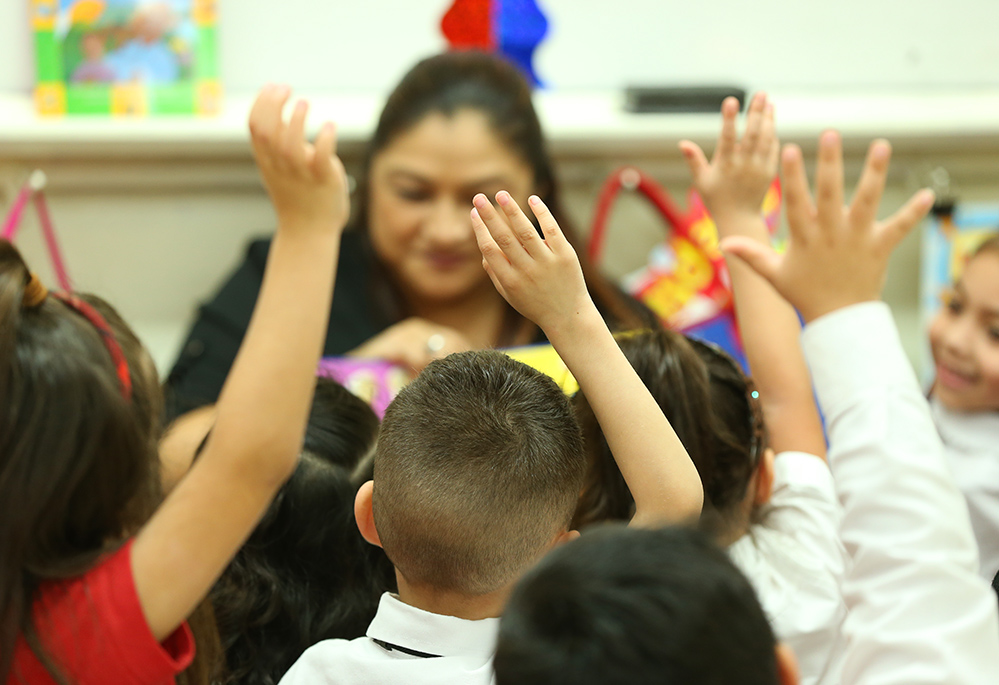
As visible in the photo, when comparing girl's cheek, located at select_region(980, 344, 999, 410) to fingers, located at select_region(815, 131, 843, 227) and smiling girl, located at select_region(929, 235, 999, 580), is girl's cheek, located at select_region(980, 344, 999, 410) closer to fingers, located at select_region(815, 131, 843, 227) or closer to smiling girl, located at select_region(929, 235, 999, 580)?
smiling girl, located at select_region(929, 235, 999, 580)

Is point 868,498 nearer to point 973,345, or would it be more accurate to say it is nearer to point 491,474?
point 491,474

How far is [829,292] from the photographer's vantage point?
66 centimetres

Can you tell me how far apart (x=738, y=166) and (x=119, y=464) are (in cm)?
54

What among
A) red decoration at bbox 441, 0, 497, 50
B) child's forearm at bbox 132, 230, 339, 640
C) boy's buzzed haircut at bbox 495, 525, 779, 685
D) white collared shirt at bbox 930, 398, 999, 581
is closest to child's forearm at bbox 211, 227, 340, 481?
child's forearm at bbox 132, 230, 339, 640

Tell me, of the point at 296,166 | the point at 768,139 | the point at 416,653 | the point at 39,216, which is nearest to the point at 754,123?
the point at 768,139

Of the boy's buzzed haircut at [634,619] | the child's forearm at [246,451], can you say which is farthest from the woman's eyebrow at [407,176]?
the boy's buzzed haircut at [634,619]

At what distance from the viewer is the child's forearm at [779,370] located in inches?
34.0

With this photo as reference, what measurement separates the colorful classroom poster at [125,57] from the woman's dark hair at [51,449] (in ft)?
2.99

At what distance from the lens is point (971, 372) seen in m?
1.01

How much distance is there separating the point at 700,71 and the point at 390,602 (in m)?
1.28

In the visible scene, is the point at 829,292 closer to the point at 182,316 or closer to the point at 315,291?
the point at 315,291

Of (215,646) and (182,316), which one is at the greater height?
(215,646)

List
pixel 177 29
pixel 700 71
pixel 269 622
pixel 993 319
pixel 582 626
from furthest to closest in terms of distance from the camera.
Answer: pixel 700 71, pixel 177 29, pixel 993 319, pixel 269 622, pixel 582 626

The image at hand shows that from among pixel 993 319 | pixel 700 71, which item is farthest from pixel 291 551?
pixel 700 71
